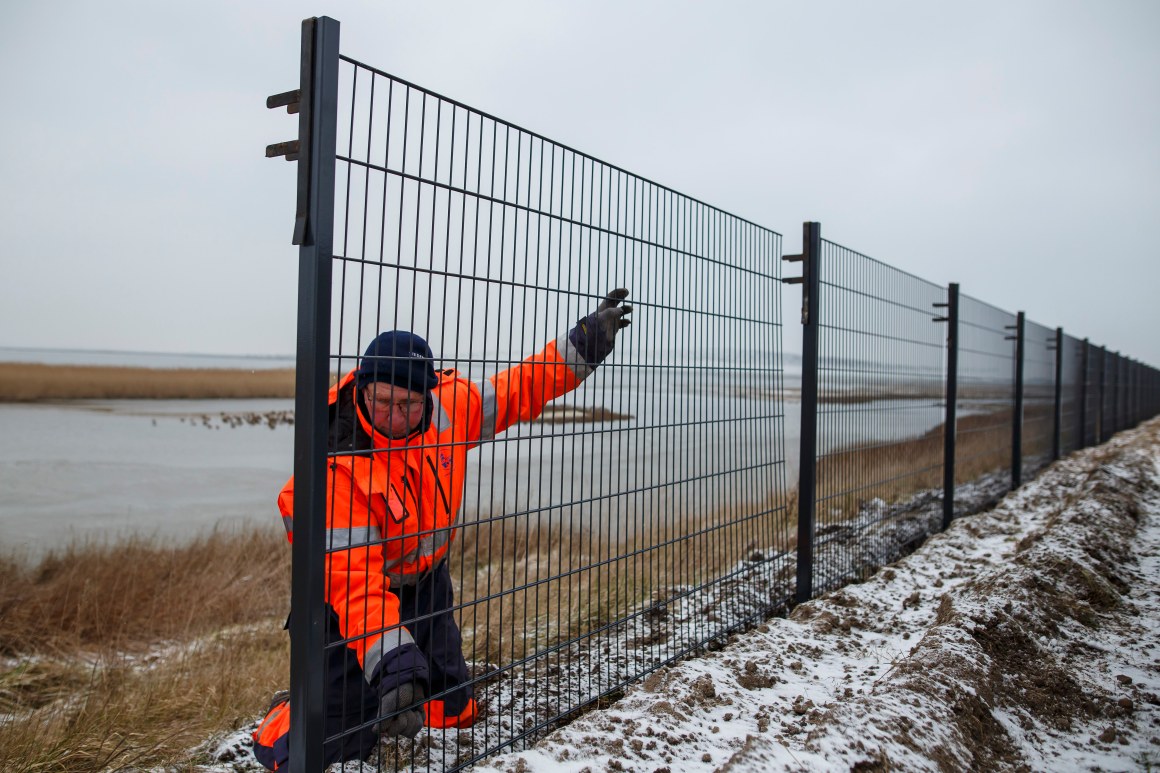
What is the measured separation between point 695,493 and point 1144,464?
9.62m

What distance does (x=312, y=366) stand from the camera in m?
2.03

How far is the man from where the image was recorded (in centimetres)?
229

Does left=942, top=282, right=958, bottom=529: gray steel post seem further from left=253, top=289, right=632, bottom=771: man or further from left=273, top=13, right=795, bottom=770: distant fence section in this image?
left=253, top=289, right=632, bottom=771: man

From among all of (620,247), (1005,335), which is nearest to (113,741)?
(620,247)

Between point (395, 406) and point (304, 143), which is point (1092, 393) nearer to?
point (395, 406)

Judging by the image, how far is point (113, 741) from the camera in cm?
329

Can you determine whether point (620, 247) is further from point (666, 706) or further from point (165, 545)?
point (165, 545)

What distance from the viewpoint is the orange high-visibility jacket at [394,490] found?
7.45ft

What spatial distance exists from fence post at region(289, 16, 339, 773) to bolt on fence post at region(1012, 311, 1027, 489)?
9155 mm

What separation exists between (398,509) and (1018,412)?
882cm

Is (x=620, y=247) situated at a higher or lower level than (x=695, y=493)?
higher

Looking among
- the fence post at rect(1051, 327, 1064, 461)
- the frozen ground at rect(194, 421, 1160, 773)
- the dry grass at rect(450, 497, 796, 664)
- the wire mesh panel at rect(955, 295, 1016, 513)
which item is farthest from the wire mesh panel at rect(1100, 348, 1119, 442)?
the dry grass at rect(450, 497, 796, 664)

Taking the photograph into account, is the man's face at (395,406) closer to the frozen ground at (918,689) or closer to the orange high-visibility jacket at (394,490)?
the orange high-visibility jacket at (394,490)

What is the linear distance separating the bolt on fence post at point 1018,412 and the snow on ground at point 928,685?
3.92 meters
